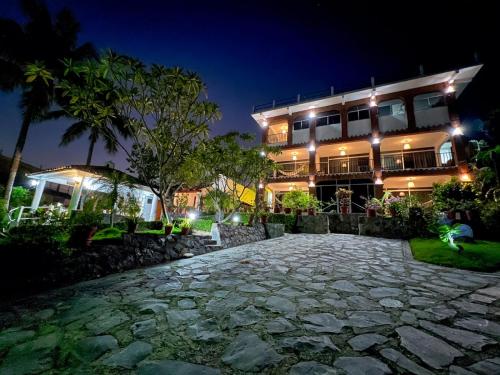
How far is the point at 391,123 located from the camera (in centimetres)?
1800

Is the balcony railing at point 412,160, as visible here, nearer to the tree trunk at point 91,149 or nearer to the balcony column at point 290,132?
the balcony column at point 290,132

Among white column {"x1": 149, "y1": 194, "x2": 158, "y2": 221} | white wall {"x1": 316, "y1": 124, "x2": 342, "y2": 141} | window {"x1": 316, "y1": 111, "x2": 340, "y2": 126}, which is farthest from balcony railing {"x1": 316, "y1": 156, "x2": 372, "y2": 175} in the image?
white column {"x1": 149, "y1": 194, "x2": 158, "y2": 221}

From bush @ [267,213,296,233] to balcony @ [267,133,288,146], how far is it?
35.1 feet

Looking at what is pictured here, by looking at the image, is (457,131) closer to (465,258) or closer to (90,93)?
(465,258)

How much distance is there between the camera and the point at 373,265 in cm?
496

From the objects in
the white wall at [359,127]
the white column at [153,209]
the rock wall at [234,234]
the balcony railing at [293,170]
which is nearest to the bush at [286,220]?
the rock wall at [234,234]

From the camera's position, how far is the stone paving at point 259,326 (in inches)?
63.7

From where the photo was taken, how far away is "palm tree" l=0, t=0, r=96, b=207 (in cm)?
1109

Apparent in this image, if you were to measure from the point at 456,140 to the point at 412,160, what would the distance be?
10.9ft

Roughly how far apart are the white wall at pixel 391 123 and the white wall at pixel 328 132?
326cm

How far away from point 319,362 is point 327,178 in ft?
59.4

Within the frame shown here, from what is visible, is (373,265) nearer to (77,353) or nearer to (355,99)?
(77,353)

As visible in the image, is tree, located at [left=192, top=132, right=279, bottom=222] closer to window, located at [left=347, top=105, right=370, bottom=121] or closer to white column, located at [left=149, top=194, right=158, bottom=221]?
white column, located at [left=149, top=194, right=158, bottom=221]

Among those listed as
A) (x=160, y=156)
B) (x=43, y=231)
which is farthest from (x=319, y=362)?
(x=160, y=156)
